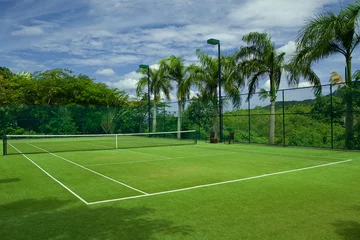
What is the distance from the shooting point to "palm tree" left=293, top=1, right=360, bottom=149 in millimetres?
15577

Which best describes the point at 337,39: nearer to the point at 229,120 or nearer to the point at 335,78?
the point at 335,78

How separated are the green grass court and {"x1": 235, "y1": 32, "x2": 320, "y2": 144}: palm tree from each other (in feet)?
33.6

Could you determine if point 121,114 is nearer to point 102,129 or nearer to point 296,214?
point 102,129

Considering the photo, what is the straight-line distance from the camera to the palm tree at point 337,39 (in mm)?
15577

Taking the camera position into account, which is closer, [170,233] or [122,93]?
[170,233]

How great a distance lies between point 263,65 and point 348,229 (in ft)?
57.8

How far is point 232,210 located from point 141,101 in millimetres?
44074

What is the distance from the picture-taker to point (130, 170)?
10000mm

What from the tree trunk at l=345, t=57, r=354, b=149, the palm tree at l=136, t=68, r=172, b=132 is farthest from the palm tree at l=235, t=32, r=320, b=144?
the palm tree at l=136, t=68, r=172, b=132

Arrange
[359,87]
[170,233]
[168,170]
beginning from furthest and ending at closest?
[359,87] → [168,170] → [170,233]

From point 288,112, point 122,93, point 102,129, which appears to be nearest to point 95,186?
point 288,112

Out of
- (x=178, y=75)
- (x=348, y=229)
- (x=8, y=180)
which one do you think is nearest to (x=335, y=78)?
(x=178, y=75)

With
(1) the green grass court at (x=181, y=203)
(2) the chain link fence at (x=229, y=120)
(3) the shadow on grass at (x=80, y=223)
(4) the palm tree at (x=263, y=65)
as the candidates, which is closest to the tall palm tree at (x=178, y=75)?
(2) the chain link fence at (x=229, y=120)

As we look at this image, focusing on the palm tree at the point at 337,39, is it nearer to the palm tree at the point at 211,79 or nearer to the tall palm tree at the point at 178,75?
the palm tree at the point at 211,79
